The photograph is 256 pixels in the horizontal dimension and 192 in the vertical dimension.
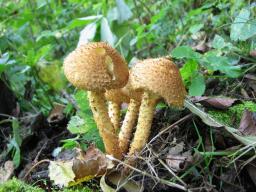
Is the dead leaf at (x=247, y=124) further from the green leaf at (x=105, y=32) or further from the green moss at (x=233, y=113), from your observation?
the green leaf at (x=105, y=32)

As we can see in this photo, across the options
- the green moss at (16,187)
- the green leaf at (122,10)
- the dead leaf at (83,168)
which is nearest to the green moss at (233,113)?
the dead leaf at (83,168)

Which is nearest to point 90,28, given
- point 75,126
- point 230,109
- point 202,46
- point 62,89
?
point 62,89

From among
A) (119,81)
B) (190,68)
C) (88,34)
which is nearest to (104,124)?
(119,81)

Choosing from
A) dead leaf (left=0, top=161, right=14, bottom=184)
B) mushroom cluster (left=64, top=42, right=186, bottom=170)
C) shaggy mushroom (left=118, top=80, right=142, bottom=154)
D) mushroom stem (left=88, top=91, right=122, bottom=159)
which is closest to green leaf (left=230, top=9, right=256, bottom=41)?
mushroom cluster (left=64, top=42, right=186, bottom=170)

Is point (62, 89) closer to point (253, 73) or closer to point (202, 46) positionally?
point (202, 46)

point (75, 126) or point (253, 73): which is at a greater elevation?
point (75, 126)

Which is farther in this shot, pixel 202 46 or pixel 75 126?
pixel 202 46
